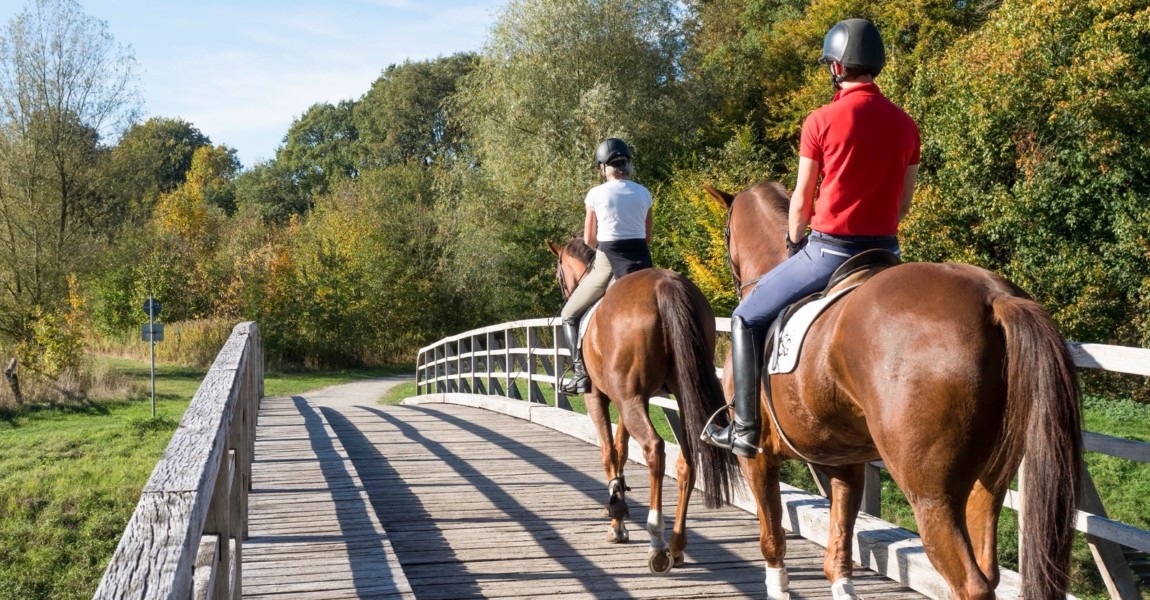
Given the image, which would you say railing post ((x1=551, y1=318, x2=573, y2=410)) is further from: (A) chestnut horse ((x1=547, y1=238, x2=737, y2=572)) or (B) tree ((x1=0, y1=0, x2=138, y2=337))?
(B) tree ((x1=0, y1=0, x2=138, y2=337))

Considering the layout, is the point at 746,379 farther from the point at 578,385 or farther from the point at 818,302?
the point at 578,385

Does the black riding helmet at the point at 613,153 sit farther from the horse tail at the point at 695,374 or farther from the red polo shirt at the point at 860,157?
the red polo shirt at the point at 860,157

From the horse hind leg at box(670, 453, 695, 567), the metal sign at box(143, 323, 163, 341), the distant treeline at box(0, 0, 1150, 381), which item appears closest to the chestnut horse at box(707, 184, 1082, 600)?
the horse hind leg at box(670, 453, 695, 567)

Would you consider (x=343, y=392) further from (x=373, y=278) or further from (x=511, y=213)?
(x=373, y=278)

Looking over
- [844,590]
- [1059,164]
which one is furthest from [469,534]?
[1059,164]

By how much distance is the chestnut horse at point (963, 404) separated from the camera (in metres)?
2.69

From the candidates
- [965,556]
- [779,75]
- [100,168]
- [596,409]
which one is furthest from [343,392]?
[965,556]

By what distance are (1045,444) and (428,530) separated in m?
4.39

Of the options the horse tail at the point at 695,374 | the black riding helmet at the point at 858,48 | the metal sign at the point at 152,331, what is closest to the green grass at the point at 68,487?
the metal sign at the point at 152,331

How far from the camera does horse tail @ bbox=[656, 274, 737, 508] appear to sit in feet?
17.5

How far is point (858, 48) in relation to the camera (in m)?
3.81

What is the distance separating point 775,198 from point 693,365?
1.06 m

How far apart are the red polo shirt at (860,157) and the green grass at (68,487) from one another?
9.29m

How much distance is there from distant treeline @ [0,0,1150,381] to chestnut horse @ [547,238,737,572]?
14491mm
